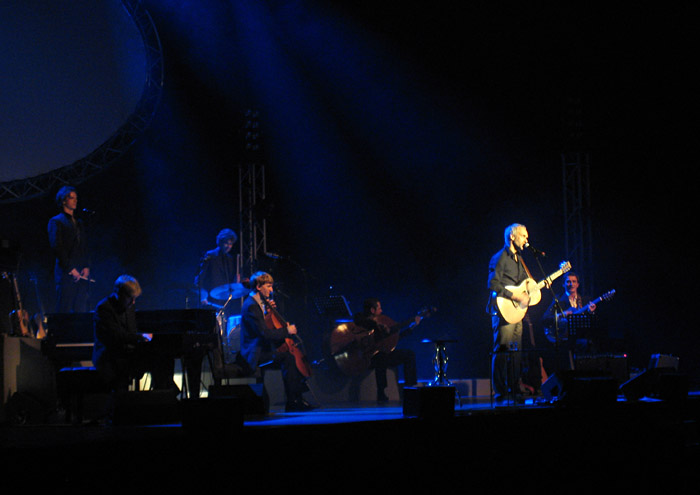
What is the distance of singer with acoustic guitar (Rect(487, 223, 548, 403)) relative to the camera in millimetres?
9078

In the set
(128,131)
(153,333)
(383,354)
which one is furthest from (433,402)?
(128,131)

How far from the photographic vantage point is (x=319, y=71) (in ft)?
42.4

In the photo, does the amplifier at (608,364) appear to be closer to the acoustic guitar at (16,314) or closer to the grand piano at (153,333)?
the grand piano at (153,333)

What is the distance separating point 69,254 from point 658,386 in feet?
20.9

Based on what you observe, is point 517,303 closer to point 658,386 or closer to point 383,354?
point 658,386

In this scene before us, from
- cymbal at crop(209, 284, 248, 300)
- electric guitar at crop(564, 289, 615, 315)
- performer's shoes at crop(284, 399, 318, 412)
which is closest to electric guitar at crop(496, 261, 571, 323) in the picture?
electric guitar at crop(564, 289, 615, 315)

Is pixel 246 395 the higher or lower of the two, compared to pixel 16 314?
lower

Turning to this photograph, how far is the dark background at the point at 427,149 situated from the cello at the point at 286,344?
2.41 meters

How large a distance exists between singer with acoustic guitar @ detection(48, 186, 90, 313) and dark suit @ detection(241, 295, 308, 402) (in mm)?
1903

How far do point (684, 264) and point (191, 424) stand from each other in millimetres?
8534

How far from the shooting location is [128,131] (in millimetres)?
11258

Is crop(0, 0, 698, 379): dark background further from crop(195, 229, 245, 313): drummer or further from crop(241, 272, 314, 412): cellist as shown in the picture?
crop(241, 272, 314, 412): cellist

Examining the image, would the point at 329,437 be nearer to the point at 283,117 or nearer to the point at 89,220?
the point at 89,220

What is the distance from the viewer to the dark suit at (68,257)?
9242mm
